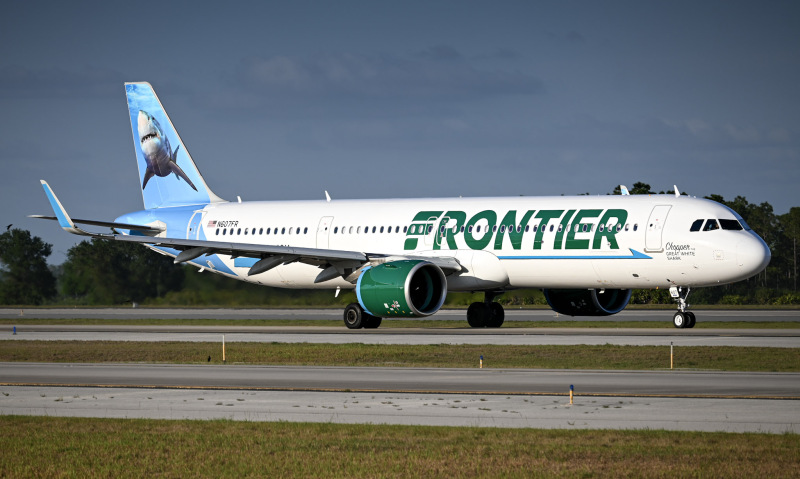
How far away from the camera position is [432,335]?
3703cm

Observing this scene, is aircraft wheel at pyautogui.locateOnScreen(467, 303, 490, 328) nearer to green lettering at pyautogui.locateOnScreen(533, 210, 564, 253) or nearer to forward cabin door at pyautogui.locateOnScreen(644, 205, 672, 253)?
green lettering at pyautogui.locateOnScreen(533, 210, 564, 253)

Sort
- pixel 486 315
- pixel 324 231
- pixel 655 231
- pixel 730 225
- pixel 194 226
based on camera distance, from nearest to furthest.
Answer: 1. pixel 730 225
2. pixel 655 231
3. pixel 486 315
4. pixel 324 231
5. pixel 194 226

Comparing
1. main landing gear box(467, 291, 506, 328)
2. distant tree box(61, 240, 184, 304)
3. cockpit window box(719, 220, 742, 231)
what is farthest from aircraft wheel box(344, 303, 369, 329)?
distant tree box(61, 240, 184, 304)

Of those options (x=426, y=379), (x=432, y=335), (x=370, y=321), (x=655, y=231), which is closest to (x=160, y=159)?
(x=370, y=321)

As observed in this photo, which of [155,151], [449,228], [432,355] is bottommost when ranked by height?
[432,355]

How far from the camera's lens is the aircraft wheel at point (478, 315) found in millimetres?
43312

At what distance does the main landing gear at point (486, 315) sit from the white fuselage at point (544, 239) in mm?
1937

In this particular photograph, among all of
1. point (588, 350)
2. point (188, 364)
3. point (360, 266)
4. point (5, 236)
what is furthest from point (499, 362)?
point (5, 236)

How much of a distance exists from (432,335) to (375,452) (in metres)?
22.9

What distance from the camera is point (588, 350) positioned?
96.0ft

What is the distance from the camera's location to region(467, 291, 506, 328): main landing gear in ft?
142

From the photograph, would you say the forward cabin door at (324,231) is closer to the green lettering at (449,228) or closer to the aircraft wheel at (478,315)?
the green lettering at (449,228)

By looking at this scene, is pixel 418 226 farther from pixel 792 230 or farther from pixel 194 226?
pixel 792 230

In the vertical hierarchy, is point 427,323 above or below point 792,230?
below
